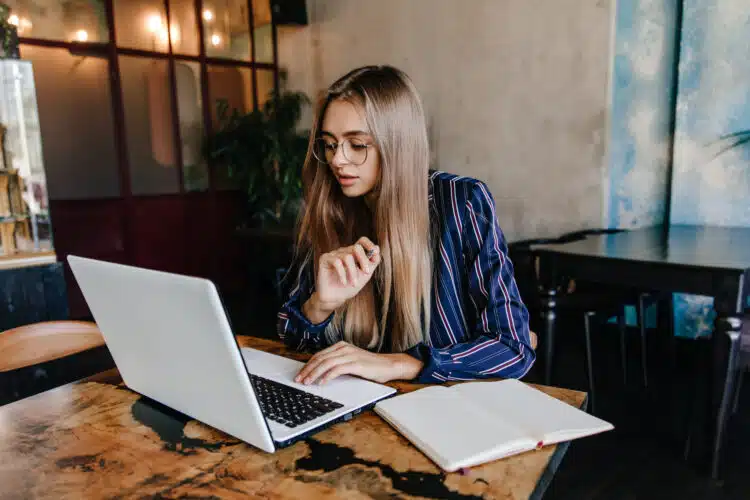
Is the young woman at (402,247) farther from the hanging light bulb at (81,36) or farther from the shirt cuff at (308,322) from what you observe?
the hanging light bulb at (81,36)

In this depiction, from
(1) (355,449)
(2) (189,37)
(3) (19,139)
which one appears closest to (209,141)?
(2) (189,37)

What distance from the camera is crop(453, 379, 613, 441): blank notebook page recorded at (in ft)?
2.43

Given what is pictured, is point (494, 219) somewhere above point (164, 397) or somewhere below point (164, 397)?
above

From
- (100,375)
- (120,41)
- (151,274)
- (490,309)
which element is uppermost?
(120,41)

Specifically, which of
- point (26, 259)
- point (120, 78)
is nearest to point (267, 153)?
point (120, 78)

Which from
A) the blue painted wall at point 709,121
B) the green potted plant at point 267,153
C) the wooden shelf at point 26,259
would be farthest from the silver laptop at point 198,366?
the green potted plant at point 267,153

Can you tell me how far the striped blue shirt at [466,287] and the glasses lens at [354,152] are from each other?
0.20 metres

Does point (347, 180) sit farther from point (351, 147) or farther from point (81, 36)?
point (81, 36)

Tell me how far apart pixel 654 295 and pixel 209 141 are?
384 cm

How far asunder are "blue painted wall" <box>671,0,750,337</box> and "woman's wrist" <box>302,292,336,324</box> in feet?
9.20

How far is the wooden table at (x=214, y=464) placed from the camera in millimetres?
645

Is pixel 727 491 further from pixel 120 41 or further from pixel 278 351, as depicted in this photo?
pixel 120 41

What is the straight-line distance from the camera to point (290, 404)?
2.80 ft

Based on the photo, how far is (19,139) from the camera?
9.06ft
